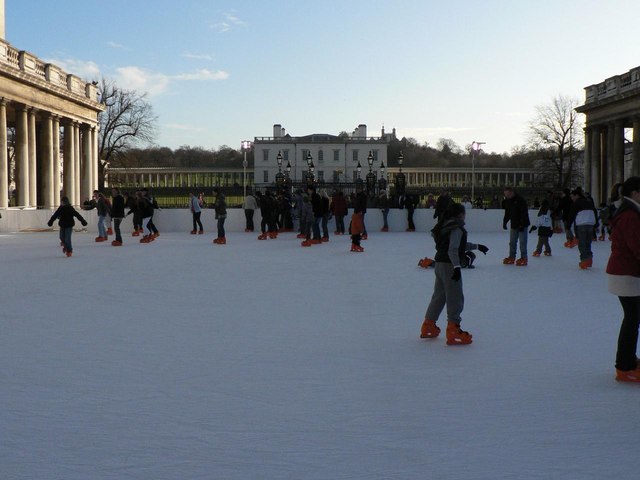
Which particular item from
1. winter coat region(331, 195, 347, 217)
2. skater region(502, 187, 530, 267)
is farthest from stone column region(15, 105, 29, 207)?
skater region(502, 187, 530, 267)

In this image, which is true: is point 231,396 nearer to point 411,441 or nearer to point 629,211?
point 411,441

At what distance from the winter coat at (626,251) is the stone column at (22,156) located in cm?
3533

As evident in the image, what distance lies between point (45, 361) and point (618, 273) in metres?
5.25

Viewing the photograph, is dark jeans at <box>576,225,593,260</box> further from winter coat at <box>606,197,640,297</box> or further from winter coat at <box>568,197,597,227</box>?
winter coat at <box>606,197,640,297</box>

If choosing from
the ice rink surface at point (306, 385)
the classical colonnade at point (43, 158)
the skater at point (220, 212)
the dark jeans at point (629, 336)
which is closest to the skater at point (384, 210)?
the skater at point (220, 212)

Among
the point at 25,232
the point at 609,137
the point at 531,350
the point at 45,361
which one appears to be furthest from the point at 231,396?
the point at 609,137

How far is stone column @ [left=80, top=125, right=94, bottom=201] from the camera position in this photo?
47.7 metres

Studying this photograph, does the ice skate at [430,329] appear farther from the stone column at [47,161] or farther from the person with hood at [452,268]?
the stone column at [47,161]

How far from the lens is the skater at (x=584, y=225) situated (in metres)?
16.1

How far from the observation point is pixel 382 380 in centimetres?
635

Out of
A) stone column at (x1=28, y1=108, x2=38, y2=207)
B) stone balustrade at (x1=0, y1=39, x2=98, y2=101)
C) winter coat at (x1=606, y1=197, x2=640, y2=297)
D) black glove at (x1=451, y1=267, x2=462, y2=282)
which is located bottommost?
black glove at (x1=451, y1=267, x2=462, y2=282)

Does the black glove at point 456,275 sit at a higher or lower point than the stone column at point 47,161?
lower

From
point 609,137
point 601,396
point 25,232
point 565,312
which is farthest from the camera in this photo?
point 609,137

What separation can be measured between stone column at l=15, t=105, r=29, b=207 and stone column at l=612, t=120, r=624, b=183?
35984mm
